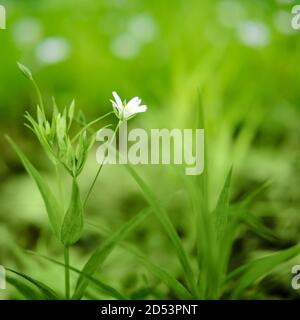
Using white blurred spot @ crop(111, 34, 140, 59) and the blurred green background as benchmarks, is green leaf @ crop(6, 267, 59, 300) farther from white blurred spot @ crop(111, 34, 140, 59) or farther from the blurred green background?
white blurred spot @ crop(111, 34, 140, 59)

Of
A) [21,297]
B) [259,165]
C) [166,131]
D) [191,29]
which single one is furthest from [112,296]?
[191,29]

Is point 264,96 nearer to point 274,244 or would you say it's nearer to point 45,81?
point 274,244

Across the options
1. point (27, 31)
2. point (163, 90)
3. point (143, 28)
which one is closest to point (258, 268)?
point (163, 90)

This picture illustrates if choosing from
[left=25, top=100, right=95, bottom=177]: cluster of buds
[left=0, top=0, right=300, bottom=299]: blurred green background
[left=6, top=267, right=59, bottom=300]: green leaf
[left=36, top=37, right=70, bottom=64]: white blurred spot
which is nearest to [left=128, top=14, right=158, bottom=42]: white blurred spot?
[left=0, top=0, right=300, bottom=299]: blurred green background

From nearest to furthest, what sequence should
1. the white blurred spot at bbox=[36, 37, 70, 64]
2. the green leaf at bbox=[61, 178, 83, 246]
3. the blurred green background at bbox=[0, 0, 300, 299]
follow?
the green leaf at bbox=[61, 178, 83, 246] → the blurred green background at bbox=[0, 0, 300, 299] → the white blurred spot at bbox=[36, 37, 70, 64]

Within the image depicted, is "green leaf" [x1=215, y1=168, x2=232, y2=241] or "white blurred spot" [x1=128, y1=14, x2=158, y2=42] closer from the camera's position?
"green leaf" [x1=215, y1=168, x2=232, y2=241]

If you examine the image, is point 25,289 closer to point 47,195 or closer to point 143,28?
point 47,195

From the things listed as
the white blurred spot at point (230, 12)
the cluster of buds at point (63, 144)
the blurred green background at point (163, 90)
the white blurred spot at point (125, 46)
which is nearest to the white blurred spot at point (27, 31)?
the blurred green background at point (163, 90)

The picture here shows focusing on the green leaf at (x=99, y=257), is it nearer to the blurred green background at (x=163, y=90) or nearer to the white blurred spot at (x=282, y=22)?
the blurred green background at (x=163, y=90)
